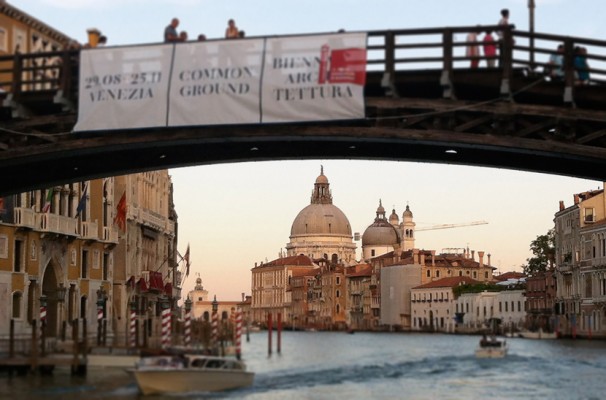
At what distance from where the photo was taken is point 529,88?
20094 mm

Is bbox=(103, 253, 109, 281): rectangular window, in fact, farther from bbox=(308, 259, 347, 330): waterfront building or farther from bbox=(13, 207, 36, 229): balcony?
bbox=(308, 259, 347, 330): waterfront building

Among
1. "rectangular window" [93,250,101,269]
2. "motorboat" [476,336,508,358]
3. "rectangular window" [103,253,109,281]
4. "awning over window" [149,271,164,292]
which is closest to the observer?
"rectangular window" [93,250,101,269]

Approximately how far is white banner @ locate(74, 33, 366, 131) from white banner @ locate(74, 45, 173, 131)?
17mm

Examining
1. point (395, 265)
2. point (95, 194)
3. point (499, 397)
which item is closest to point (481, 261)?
point (395, 265)

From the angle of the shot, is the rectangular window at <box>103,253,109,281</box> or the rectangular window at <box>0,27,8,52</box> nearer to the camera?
the rectangular window at <box>0,27,8,52</box>

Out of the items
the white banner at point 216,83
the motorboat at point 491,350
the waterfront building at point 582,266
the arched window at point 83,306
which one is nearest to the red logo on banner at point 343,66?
the white banner at point 216,83

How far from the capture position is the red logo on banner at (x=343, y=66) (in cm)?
2105

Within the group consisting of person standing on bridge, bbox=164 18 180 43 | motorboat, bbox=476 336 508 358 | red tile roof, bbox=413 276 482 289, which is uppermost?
red tile roof, bbox=413 276 482 289

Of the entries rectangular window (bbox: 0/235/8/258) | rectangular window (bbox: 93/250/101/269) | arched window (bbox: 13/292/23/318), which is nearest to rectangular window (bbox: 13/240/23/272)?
arched window (bbox: 13/292/23/318)

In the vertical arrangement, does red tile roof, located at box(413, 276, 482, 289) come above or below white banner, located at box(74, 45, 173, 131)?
A: above

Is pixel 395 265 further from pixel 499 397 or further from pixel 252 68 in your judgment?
pixel 252 68

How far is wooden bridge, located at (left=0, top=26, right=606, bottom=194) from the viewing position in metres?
19.9

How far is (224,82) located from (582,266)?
8058cm

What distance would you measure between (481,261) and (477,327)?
3486 centimetres
